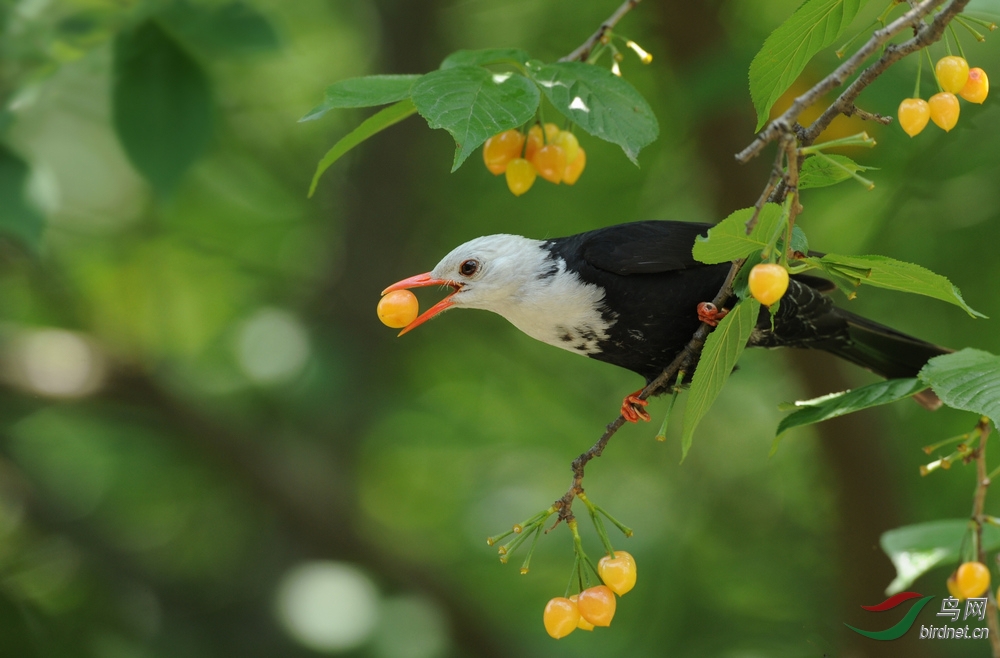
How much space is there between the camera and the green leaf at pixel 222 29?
3209 mm

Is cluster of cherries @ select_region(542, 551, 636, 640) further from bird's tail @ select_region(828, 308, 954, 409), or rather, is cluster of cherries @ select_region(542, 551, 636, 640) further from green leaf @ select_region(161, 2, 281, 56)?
green leaf @ select_region(161, 2, 281, 56)

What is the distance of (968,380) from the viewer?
6.28ft

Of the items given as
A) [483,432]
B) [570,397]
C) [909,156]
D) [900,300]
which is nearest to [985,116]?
[909,156]

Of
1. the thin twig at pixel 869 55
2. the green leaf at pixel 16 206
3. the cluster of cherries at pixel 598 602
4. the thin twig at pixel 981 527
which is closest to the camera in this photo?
the thin twig at pixel 869 55

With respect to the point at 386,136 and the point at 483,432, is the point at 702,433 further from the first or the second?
the point at 386,136

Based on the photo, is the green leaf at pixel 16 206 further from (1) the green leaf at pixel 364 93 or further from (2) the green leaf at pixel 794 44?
(2) the green leaf at pixel 794 44

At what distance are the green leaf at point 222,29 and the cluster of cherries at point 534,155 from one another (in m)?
1.11

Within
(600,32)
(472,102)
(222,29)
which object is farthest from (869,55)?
(222,29)

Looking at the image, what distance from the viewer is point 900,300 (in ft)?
15.8

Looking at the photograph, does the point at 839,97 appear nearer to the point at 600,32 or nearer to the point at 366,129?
the point at 600,32

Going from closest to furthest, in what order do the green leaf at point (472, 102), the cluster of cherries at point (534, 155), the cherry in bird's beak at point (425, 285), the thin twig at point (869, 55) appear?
the thin twig at point (869, 55) → the green leaf at point (472, 102) → the cluster of cherries at point (534, 155) → the cherry in bird's beak at point (425, 285)

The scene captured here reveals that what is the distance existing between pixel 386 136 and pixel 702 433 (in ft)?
9.95

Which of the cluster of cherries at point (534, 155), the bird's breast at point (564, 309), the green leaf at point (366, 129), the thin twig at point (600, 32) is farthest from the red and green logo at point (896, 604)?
the green leaf at point (366, 129)

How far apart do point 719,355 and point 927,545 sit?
46.5 inches
